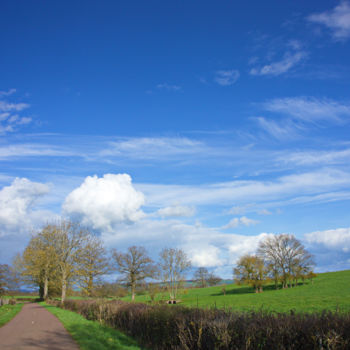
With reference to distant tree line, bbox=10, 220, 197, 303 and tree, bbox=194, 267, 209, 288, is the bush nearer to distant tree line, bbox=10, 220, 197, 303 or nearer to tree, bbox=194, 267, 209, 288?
distant tree line, bbox=10, 220, 197, 303

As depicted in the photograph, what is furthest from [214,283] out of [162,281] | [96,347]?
[96,347]

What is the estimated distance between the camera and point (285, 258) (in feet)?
243

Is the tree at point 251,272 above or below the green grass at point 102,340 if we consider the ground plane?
below

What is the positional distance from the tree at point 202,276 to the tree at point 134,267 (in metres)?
53.2

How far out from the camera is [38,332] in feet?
50.8

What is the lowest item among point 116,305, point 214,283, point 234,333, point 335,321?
point 214,283

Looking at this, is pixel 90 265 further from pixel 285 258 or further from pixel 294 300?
pixel 285 258

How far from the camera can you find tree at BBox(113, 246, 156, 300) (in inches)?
2581

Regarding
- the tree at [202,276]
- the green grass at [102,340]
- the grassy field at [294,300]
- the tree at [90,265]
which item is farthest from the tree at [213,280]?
the green grass at [102,340]

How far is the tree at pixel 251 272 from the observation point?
234ft

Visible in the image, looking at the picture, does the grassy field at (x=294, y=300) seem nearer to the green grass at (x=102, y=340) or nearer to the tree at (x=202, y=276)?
the green grass at (x=102, y=340)

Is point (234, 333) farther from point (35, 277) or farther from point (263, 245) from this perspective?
point (263, 245)

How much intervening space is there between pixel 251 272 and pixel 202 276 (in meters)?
47.5

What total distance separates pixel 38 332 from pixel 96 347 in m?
5.65
